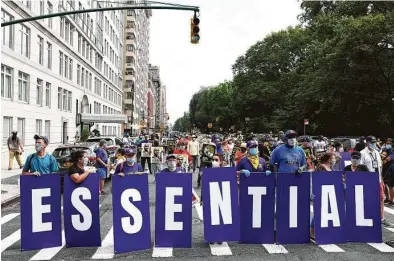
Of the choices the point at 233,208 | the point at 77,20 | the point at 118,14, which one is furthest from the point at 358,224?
the point at 118,14

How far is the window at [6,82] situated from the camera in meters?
23.7

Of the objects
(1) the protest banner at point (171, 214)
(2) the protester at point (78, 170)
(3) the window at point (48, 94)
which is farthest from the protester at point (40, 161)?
(3) the window at point (48, 94)

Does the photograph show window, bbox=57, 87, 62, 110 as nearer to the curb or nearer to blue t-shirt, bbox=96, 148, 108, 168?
blue t-shirt, bbox=96, 148, 108, 168

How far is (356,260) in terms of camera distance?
6285 millimetres

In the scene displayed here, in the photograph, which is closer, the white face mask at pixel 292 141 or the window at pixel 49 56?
the white face mask at pixel 292 141

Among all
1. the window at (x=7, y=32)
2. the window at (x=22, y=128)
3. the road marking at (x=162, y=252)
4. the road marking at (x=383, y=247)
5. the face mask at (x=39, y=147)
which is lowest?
the road marking at (x=383, y=247)

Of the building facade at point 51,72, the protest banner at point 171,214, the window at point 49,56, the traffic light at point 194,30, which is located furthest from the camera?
the window at point 49,56

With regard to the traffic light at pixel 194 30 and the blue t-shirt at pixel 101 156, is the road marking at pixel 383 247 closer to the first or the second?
the blue t-shirt at pixel 101 156

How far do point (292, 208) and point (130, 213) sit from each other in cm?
280

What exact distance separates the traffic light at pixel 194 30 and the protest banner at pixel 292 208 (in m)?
8.67

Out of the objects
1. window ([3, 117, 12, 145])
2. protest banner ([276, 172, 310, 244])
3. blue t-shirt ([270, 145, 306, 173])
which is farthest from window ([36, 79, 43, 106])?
protest banner ([276, 172, 310, 244])

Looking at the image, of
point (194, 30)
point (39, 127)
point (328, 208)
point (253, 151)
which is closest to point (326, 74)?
point (39, 127)

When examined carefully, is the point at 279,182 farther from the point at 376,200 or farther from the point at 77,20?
the point at 77,20

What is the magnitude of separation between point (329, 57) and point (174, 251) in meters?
35.7
